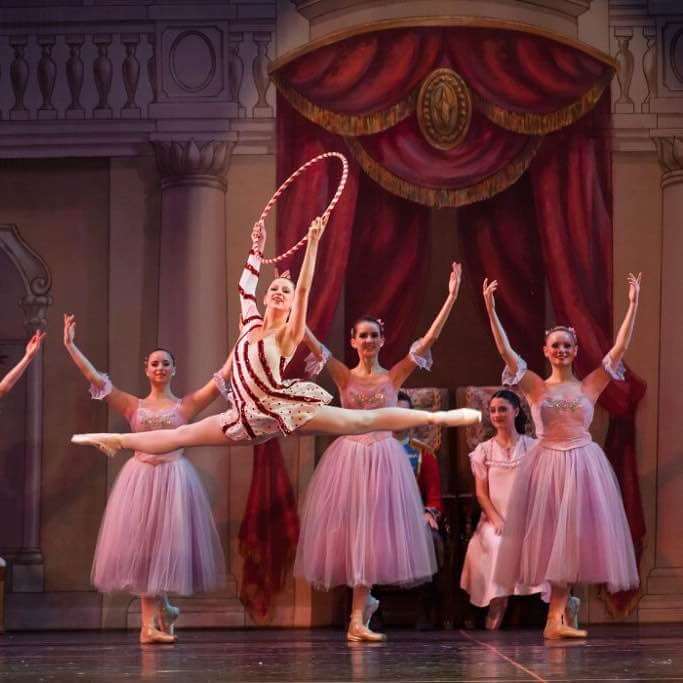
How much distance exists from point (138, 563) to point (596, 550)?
2035 mm

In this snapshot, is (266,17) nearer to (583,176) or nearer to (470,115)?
(470,115)

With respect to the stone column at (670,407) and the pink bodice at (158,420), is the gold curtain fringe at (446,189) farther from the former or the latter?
the pink bodice at (158,420)

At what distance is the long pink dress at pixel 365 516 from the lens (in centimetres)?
602

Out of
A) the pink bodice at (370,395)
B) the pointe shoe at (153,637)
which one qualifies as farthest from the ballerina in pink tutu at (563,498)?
the pointe shoe at (153,637)

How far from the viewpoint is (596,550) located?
5887 mm

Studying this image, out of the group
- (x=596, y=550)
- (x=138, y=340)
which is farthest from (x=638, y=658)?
(x=138, y=340)

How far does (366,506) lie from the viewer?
6.12m

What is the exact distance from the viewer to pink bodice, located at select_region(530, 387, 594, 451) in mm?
6105

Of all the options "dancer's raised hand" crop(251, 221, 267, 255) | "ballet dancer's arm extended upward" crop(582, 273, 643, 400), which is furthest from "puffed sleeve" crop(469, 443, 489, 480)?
"dancer's raised hand" crop(251, 221, 267, 255)

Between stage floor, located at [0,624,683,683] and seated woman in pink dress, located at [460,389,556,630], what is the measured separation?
24cm

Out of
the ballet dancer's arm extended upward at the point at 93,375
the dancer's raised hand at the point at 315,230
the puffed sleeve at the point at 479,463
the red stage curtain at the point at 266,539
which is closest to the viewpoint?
the dancer's raised hand at the point at 315,230

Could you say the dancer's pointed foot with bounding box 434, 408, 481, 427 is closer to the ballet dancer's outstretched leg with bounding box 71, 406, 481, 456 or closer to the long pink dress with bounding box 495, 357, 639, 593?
the ballet dancer's outstretched leg with bounding box 71, 406, 481, 456

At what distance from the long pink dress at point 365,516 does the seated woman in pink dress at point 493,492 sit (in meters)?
0.41

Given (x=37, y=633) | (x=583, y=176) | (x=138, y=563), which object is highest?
(x=583, y=176)
